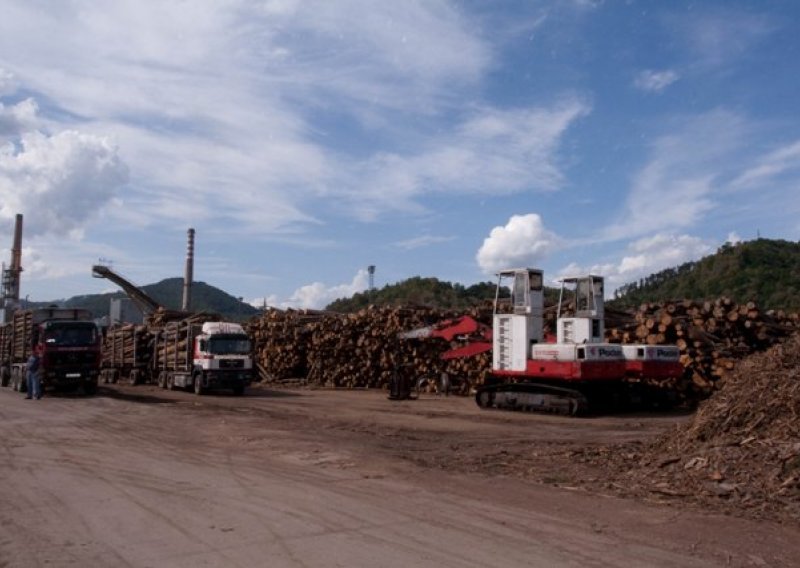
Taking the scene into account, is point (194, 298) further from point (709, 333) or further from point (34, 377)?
point (709, 333)

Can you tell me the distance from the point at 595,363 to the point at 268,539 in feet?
39.9

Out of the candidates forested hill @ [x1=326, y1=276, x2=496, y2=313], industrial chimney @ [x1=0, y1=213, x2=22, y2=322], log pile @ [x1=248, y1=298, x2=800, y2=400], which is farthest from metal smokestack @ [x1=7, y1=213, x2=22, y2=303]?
log pile @ [x1=248, y1=298, x2=800, y2=400]

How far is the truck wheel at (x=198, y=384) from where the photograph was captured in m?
27.2

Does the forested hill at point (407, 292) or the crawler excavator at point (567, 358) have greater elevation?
the forested hill at point (407, 292)

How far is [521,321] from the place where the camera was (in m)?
18.6

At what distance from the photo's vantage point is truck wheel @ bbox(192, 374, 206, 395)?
27188 millimetres

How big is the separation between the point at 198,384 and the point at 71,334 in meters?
4.61

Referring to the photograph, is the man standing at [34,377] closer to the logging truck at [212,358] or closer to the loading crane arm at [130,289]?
Result: the logging truck at [212,358]

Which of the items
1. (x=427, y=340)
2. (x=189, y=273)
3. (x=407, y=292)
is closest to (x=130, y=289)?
(x=189, y=273)

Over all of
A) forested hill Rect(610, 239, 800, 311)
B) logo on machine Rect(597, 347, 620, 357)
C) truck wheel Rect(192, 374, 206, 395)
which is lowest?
truck wheel Rect(192, 374, 206, 395)

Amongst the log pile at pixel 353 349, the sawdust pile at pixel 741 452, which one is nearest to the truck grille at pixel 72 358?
the log pile at pixel 353 349

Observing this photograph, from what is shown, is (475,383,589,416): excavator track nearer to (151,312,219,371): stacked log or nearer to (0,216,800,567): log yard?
(0,216,800,567): log yard

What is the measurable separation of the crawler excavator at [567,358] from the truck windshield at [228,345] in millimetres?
11082

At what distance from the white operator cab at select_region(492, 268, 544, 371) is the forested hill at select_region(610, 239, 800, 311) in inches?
704
